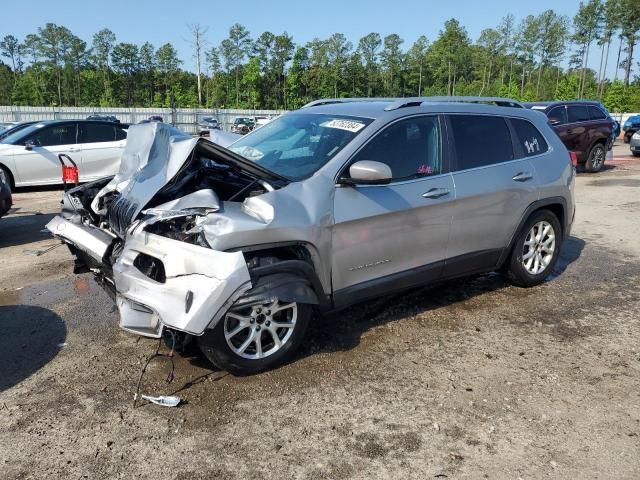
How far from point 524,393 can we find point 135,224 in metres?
2.76

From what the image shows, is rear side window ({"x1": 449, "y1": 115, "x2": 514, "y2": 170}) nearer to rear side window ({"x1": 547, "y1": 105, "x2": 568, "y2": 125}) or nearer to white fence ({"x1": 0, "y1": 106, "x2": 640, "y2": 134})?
rear side window ({"x1": 547, "y1": 105, "x2": 568, "y2": 125})

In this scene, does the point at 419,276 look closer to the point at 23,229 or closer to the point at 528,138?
the point at 528,138

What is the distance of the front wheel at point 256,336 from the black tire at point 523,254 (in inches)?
99.8

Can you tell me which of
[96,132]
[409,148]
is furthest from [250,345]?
[96,132]

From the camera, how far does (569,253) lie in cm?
693

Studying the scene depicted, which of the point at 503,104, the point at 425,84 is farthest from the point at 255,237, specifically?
the point at 425,84

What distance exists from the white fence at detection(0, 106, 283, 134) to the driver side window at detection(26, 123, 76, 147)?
16.9 m

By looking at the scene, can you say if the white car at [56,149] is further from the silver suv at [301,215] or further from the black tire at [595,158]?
the black tire at [595,158]

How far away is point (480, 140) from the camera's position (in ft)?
15.6

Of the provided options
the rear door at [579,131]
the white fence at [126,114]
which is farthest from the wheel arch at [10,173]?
the white fence at [126,114]

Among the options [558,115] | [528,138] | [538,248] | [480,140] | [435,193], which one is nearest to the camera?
[435,193]

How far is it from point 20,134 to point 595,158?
15100mm

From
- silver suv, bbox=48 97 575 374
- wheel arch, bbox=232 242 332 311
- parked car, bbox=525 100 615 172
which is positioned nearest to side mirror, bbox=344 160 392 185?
silver suv, bbox=48 97 575 374

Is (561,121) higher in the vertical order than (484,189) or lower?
higher
